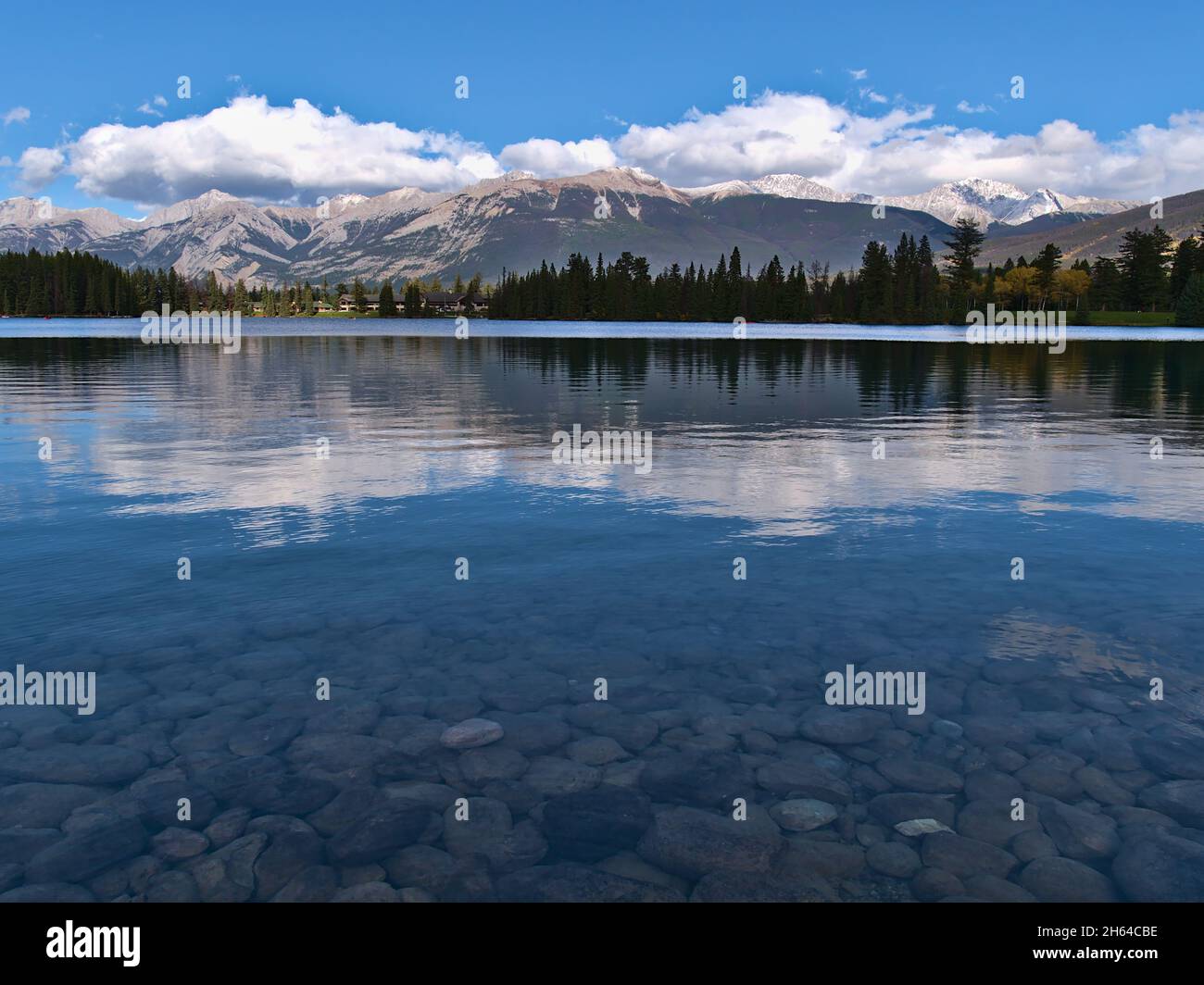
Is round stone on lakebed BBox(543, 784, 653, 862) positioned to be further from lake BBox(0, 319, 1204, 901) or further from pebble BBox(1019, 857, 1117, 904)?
pebble BBox(1019, 857, 1117, 904)

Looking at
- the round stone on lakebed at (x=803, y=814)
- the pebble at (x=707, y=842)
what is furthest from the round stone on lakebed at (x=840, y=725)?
the pebble at (x=707, y=842)

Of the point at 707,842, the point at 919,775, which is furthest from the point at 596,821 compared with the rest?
the point at 919,775

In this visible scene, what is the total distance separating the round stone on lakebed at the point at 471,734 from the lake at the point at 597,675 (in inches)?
1.7

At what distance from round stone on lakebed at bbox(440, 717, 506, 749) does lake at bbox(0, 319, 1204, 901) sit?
0.14 feet

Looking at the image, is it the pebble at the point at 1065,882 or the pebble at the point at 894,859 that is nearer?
the pebble at the point at 1065,882

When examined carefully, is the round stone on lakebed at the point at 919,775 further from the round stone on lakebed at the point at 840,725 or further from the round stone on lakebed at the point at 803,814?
the round stone on lakebed at the point at 803,814

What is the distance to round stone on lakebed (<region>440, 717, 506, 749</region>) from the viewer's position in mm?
10133

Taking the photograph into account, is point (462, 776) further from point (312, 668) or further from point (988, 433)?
point (988, 433)

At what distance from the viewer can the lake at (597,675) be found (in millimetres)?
8117

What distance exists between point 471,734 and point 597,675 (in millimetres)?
2264

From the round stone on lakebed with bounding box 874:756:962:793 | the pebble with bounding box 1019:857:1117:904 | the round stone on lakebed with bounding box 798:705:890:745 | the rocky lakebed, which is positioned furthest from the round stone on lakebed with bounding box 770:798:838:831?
the pebble with bounding box 1019:857:1117:904

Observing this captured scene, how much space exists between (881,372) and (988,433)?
128 feet

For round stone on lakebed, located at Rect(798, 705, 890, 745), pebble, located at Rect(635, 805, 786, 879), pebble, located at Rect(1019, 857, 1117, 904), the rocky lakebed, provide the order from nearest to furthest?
pebble, located at Rect(1019, 857, 1117, 904), the rocky lakebed, pebble, located at Rect(635, 805, 786, 879), round stone on lakebed, located at Rect(798, 705, 890, 745)

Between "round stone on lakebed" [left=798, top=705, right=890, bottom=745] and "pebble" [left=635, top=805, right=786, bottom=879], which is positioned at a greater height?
"round stone on lakebed" [left=798, top=705, right=890, bottom=745]
